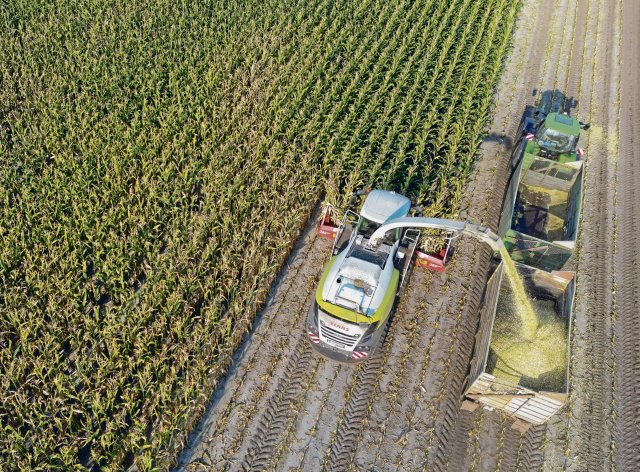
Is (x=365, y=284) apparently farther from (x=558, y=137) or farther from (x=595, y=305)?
(x=558, y=137)

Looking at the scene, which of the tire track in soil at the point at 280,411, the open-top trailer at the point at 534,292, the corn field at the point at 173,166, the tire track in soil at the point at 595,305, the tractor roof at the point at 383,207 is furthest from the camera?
the tractor roof at the point at 383,207

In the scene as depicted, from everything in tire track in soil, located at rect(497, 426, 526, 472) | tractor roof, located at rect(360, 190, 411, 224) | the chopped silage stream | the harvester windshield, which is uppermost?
the harvester windshield

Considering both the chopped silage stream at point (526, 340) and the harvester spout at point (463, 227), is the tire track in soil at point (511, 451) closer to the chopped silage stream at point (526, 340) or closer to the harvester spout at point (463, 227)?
the chopped silage stream at point (526, 340)

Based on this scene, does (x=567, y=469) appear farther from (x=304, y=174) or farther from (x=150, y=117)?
(x=150, y=117)

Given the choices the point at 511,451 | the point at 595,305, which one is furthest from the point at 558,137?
the point at 511,451

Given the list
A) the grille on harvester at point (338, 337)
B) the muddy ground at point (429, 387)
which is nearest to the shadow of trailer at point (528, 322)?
the muddy ground at point (429, 387)

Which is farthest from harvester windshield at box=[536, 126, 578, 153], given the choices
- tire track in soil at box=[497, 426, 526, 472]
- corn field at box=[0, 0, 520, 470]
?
tire track in soil at box=[497, 426, 526, 472]

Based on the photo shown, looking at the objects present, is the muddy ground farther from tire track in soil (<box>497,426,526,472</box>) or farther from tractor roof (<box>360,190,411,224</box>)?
tractor roof (<box>360,190,411,224</box>)
